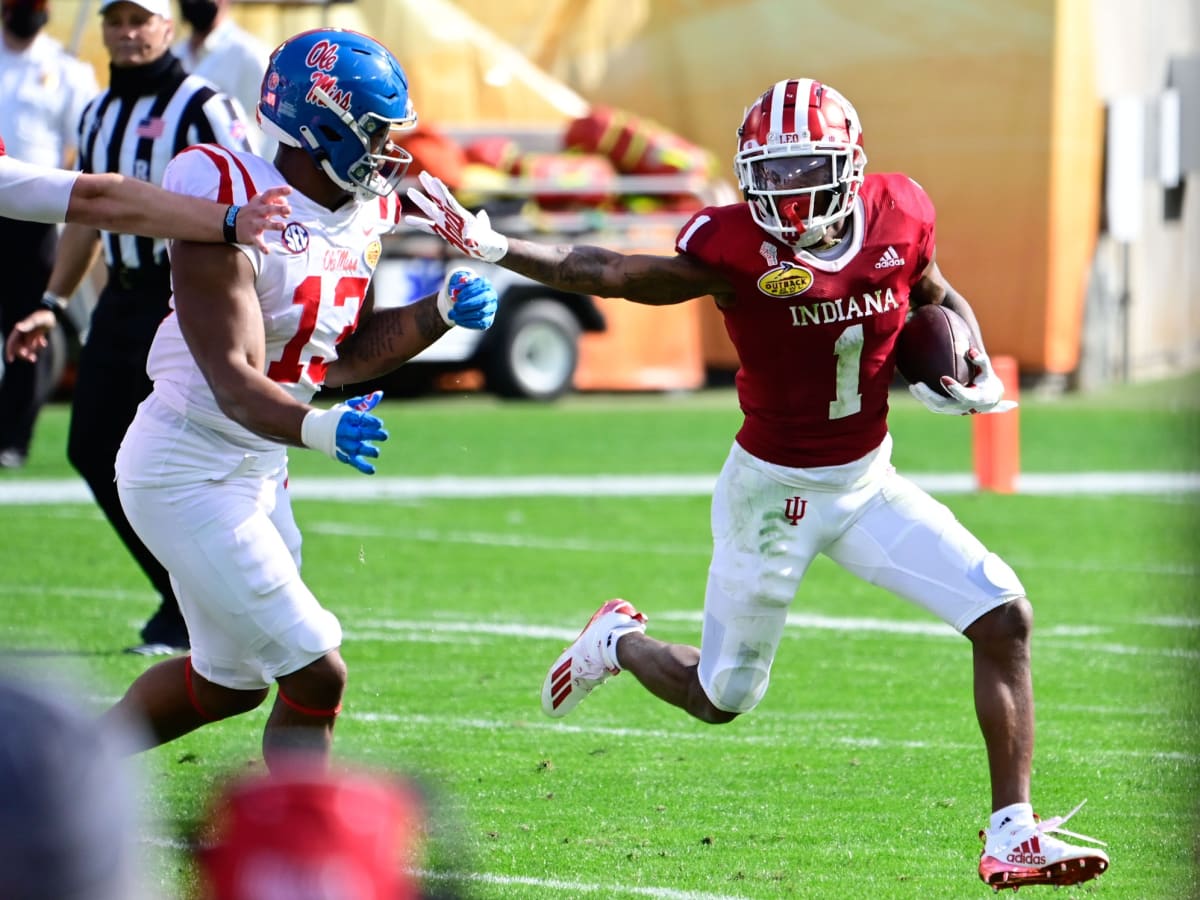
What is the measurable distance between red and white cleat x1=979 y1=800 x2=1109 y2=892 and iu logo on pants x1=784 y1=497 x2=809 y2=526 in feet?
2.94

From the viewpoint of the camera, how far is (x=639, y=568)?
866 cm

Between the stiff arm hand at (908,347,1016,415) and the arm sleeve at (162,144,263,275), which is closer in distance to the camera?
the arm sleeve at (162,144,263,275)

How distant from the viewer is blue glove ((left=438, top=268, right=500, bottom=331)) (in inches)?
171

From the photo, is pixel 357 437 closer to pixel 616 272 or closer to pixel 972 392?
pixel 616 272

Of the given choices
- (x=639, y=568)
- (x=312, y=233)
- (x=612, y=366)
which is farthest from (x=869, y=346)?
(x=612, y=366)

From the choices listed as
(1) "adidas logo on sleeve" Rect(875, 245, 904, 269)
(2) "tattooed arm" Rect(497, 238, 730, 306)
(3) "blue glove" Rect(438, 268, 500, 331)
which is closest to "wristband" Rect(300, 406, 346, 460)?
(3) "blue glove" Rect(438, 268, 500, 331)

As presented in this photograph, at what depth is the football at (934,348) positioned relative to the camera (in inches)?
179

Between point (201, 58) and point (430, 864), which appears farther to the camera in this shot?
point (201, 58)

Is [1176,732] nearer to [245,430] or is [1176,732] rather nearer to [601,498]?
Result: [245,430]

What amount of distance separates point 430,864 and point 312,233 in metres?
2.50

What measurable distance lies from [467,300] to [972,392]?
1.21 meters

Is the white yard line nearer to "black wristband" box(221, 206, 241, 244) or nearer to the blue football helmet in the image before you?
the blue football helmet

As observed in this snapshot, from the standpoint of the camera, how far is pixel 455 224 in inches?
181

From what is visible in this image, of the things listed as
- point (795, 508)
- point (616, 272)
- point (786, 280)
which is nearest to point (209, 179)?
point (616, 272)
